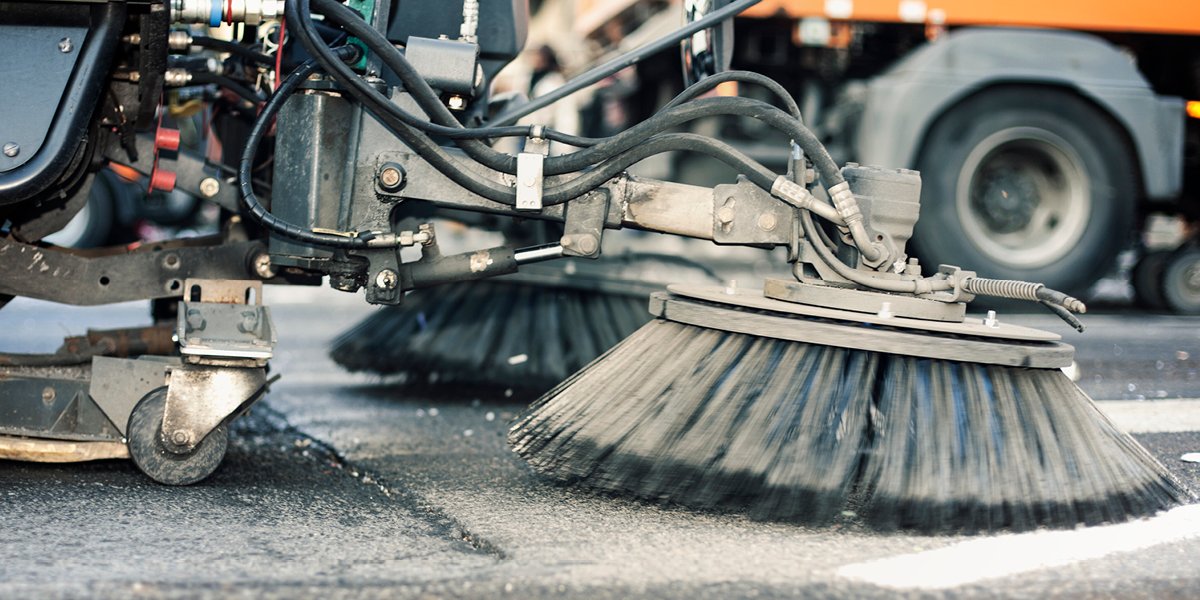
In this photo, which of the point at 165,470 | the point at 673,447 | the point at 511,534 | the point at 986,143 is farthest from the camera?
the point at 986,143

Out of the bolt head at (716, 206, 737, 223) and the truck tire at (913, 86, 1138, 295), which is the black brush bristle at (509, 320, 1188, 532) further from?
the truck tire at (913, 86, 1138, 295)

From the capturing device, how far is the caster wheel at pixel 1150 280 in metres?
5.99

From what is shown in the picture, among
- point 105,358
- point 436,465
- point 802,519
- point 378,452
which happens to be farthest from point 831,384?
point 105,358

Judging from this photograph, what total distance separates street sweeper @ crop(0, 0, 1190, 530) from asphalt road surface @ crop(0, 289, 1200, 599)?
0.08 m

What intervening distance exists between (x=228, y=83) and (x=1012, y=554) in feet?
5.98

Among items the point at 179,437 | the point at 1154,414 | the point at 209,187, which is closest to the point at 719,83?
the point at 209,187

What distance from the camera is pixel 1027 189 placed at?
18.1 ft

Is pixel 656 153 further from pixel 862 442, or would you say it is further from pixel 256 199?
pixel 256 199

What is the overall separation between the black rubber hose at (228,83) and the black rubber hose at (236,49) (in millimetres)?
110

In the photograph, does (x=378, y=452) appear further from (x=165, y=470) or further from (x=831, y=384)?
(x=831, y=384)

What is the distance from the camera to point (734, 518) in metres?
2.14

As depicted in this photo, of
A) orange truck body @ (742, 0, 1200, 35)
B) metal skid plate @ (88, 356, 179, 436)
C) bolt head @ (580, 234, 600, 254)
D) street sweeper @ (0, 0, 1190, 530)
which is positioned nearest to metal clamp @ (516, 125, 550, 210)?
street sweeper @ (0, 0, 1190, 530)

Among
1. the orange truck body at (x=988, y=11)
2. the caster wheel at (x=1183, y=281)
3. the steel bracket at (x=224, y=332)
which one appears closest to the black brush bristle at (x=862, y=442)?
the steel bracket at (x=224, y=332)

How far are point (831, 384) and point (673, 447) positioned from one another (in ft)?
0.98
